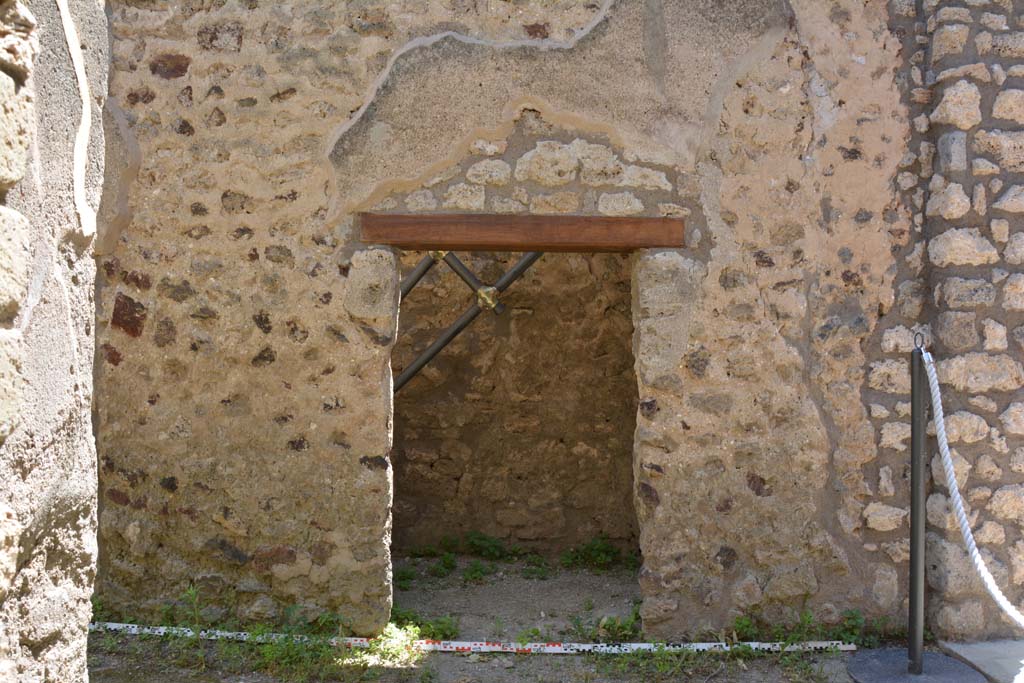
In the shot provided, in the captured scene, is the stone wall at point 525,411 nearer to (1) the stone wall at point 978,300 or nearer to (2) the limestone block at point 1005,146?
(1) the stone wall at point 978,300

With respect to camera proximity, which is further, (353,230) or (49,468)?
(353,230)

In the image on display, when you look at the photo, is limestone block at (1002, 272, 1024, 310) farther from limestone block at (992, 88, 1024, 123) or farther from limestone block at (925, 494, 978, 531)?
limestone block at (925, 494, 978, 531)

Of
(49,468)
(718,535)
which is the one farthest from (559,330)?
(49,468)

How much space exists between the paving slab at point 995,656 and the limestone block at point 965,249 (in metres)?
1.39

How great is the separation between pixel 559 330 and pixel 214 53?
2535 mm

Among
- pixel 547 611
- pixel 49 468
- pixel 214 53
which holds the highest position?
pixel 214 53

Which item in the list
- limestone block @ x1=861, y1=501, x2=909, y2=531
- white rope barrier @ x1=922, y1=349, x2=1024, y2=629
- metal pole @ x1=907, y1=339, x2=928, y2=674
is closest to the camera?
white rope barrier @ x1=922, y1=349, x2=1024, y2=629

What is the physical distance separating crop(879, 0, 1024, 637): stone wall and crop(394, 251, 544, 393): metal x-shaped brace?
2138 millimetres

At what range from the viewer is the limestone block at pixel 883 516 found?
3.74m

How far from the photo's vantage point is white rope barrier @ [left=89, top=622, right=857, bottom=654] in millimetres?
3670

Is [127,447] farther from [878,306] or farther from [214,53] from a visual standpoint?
[878,306]

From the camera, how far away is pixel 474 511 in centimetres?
566

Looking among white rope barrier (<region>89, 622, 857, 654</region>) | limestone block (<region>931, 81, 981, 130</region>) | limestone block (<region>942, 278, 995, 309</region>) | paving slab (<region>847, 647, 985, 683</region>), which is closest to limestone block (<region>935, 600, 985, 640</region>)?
paving slab (<region>847, 647, 985, 683</region>)

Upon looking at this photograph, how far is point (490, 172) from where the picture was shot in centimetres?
377
